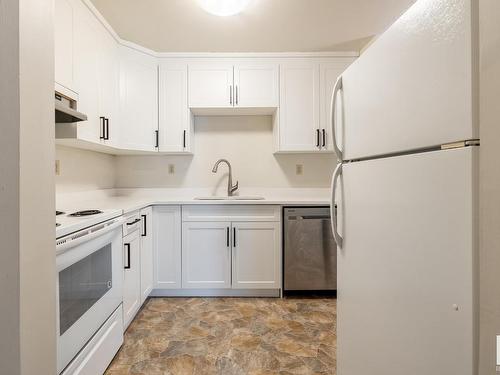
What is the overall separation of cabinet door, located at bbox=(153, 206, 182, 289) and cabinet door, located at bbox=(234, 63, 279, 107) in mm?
1273

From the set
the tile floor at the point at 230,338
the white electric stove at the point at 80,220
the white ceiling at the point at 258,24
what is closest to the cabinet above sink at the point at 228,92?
the white ceiling at the point at 258,24

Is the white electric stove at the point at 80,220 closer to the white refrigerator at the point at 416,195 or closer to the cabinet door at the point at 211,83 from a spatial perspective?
the white refrigerator at the point at 416,195

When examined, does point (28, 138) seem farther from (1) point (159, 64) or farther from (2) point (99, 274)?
(1) point (159, 64)

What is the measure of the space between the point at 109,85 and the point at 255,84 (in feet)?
4.33

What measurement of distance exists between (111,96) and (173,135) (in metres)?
0.63

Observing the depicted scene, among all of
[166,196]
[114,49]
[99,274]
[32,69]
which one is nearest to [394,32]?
[32,69]

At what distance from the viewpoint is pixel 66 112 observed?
1.14 metres

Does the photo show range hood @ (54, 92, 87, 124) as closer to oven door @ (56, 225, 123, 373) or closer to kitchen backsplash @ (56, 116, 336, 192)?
oven door @ (56, 225, 123, 373)

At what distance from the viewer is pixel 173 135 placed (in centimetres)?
256

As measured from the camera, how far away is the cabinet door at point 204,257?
2.31 m

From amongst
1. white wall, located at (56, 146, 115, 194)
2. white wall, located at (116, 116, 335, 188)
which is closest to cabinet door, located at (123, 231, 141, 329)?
white wall, located at (56, 146, 115, 194)

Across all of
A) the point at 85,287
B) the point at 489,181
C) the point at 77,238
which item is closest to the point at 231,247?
the point at 85,287

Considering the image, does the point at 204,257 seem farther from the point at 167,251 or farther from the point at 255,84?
the point at 255,84

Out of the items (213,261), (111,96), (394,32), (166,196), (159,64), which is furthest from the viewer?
(166,196)
